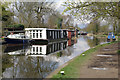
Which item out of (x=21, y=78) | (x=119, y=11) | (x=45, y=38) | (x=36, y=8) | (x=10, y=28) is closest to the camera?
(x=21, y=78)

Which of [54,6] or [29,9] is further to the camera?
[54,6]

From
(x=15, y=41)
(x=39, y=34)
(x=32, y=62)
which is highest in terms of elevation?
A: (x=39, y=34)

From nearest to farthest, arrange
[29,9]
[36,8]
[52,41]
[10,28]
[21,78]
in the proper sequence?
1. [21,78]
2. [52,41]
3. [10,28]
4. [29,9]
5. [36,8]

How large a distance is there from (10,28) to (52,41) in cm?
1045

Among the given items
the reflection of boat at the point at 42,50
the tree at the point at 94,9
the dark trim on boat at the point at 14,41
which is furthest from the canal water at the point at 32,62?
the dark trim on boat at the point at 14,41

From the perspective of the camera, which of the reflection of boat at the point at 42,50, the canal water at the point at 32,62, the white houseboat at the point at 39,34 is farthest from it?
the white houseboat at the point at 39,34

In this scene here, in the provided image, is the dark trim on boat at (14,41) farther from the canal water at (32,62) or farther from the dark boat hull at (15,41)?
the canal water at (32,62)

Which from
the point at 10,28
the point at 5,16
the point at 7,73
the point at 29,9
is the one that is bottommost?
the point at 7,73

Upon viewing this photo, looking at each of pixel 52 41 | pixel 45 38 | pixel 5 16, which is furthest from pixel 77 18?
pixel 5 16

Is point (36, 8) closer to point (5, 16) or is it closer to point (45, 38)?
point (5, 16)

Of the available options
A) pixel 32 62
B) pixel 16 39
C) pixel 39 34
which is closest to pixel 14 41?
pixel 16 39

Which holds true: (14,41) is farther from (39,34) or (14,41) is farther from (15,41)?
(39,34)

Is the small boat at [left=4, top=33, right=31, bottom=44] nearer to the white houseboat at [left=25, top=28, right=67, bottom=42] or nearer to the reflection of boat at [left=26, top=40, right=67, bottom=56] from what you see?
the white houseboat at [left=25, top=28, right=67, bottom=42]

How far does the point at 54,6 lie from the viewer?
4094 centimetres
